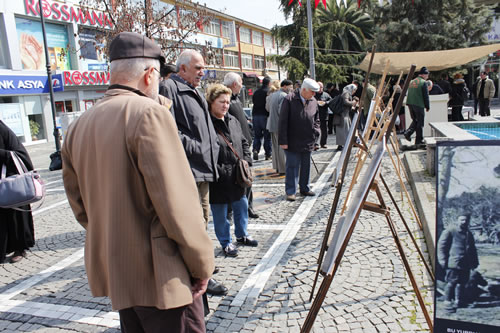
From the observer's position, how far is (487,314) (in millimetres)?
1939

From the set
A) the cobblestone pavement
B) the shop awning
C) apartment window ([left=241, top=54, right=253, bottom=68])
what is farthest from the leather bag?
apartment window ([left=241, top=54, right=253, bottom=68])

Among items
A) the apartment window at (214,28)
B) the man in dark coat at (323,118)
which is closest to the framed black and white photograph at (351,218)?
the man in dark coat at (323,118)

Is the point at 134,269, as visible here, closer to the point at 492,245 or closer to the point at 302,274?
the point at 492,245

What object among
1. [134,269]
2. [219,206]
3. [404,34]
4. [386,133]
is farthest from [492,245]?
[404,34]

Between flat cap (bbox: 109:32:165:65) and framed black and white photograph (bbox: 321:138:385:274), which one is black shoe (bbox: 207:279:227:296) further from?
flat cap (bbox: 109:32:165:65)

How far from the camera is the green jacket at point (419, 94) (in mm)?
9102

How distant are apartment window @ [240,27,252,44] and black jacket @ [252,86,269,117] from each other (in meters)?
42.3

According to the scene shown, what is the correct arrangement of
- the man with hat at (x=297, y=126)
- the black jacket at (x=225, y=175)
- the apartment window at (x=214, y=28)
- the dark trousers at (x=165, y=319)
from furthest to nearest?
the apartment window at (x=214, y=28)
the man with hat at (x=297, y=126)
the black jacket at (x=225, y=175)
the dark trousers at (x=165, y=319)

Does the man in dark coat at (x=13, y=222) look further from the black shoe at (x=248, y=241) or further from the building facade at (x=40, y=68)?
the building facade at (x=40, y=68)

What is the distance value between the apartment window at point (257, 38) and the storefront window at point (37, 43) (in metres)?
32.2

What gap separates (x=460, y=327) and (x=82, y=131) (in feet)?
6.81

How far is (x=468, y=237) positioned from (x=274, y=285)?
6.33 ft

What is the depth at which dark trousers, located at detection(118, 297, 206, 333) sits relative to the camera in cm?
164

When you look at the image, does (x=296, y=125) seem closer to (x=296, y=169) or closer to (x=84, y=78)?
(x=296, y=169)
